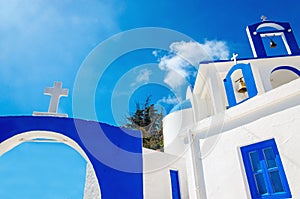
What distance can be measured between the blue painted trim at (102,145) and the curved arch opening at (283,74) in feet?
18.8

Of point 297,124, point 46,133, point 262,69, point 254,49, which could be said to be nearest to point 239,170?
point 297,124

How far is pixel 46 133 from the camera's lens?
Result: 355 cm

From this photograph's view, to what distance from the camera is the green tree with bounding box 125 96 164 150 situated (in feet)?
45.4

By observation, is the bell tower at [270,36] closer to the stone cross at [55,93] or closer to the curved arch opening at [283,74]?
the curved arch opening at [283,74]

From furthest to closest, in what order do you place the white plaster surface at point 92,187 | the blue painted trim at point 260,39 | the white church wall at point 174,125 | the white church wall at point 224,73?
the white church wall at point 174,125, the blue painted trim at point 260,39, the white church wall at point 224,73, the white plaster surface at point 92,187

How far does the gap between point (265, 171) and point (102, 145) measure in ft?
9.49

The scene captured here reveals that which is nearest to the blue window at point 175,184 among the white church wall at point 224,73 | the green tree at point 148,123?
the white church wall at point 224,73

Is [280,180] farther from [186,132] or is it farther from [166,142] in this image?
[166,142]

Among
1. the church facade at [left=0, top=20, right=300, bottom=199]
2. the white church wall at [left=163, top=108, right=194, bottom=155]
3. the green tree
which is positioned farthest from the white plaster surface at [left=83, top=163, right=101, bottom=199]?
the green tree

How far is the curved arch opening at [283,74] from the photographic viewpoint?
735cm

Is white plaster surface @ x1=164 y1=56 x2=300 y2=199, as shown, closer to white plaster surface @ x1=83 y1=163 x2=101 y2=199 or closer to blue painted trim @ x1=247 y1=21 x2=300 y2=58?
white plaster surface @ x1=83 y1=163 x2=101 y2=199

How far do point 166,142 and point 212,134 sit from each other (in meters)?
3.60

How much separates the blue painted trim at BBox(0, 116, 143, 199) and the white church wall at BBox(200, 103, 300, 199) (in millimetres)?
1792

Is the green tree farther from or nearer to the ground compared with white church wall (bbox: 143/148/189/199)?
farther from the ground
